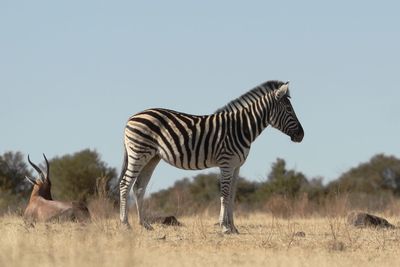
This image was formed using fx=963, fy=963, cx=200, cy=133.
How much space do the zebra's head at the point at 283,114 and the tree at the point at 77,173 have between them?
13.3 meters

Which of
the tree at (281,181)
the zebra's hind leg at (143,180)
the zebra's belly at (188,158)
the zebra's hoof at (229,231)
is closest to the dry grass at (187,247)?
the zebra's hoof at (229,231)

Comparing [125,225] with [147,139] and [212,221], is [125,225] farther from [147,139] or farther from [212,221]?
[212,221]

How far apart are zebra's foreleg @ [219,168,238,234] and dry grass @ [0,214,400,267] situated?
0.25m

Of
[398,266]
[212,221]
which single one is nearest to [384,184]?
[212,221]

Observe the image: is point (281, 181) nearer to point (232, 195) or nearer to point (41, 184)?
point (41, 184)

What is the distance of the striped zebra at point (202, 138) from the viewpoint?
15.5 m

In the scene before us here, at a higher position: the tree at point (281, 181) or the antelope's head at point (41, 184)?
the tree at point (281, 181)

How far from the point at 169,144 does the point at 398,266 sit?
18.3 ft

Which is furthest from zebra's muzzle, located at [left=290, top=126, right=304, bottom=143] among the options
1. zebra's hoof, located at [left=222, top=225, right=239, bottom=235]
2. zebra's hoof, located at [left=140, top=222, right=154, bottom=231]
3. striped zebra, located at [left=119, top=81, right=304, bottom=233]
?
zebra's hoof, located at [left=140, top=222, right=154, bottom=231]

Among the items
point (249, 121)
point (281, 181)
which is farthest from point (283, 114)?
point (281, 181)

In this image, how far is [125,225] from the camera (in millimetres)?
15086

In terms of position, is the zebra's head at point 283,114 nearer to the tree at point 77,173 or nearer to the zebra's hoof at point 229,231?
the zebra's hoof at point 229,231

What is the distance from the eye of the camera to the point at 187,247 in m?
12.3

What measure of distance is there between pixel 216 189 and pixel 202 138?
27.4m
